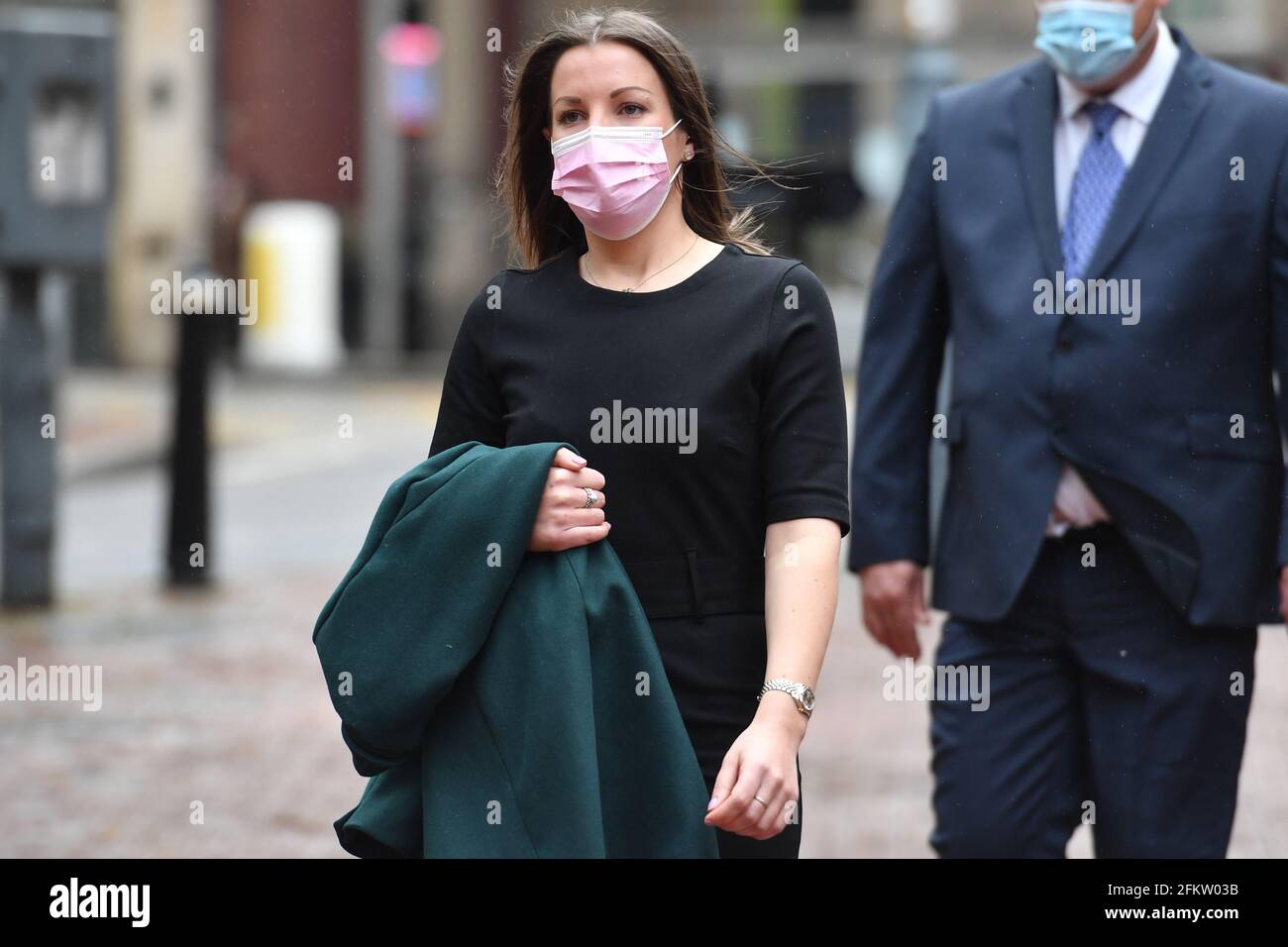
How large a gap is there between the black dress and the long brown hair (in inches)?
7.9

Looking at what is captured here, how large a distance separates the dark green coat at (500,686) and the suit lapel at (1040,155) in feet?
4.40

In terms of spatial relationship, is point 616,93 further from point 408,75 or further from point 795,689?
point 408,75

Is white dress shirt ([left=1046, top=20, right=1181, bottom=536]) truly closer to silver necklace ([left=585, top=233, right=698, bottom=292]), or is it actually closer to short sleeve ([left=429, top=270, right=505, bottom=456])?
silver necklace ([left=585, top=233, right=698, bottom=292])

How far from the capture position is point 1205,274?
3.55 m

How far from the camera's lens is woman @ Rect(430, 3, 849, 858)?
8.86ft

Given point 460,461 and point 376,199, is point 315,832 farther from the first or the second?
point 376,199

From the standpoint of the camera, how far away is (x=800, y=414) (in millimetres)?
2740

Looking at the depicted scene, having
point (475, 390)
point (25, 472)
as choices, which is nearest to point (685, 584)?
point (475, 390)

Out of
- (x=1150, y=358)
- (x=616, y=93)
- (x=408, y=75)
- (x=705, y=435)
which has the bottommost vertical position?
(x=705, y=435)

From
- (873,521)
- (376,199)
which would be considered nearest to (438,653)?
(873,521)

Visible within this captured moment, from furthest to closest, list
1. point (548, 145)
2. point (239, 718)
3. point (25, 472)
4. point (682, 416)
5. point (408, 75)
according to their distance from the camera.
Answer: point (408, 75) < point (25, 472) < point (239, 718) < point (548, 145) < point (682, 416)

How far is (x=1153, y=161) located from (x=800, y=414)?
120cm

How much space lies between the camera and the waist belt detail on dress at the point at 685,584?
2723 millimetres

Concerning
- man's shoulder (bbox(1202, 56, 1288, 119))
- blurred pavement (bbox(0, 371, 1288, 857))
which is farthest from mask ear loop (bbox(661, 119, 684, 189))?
blurred pavement (bbox(0, 371, 1288, 857))
